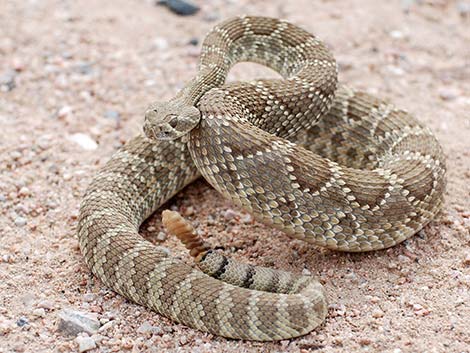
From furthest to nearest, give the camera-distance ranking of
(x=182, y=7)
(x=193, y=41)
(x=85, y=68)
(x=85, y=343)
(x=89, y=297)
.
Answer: (x=182, y=7)
(x=193, y=41)
(x=85, y=68)
(x=89, y=297)
(x=85, y=343)

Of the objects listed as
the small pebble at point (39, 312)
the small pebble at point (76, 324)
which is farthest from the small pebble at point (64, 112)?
the small pebble at point (76, 324)

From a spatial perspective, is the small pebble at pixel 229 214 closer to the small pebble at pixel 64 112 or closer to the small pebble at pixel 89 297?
the small pebble at pixel 89 297

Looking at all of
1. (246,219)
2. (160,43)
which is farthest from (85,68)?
(246,219)

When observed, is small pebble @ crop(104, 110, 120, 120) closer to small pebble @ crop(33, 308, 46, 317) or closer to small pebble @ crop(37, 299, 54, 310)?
small pebble @ crop(37, 299, 54, 310)

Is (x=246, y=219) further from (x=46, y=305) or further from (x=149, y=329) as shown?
(x=46, y=305)

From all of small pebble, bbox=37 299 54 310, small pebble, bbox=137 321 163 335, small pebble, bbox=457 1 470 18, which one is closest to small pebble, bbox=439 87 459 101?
small pebble, bbox=457 1 470 18

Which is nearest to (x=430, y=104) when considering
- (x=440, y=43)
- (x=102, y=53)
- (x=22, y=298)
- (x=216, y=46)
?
(x=440, y=43)

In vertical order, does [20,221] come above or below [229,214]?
below
